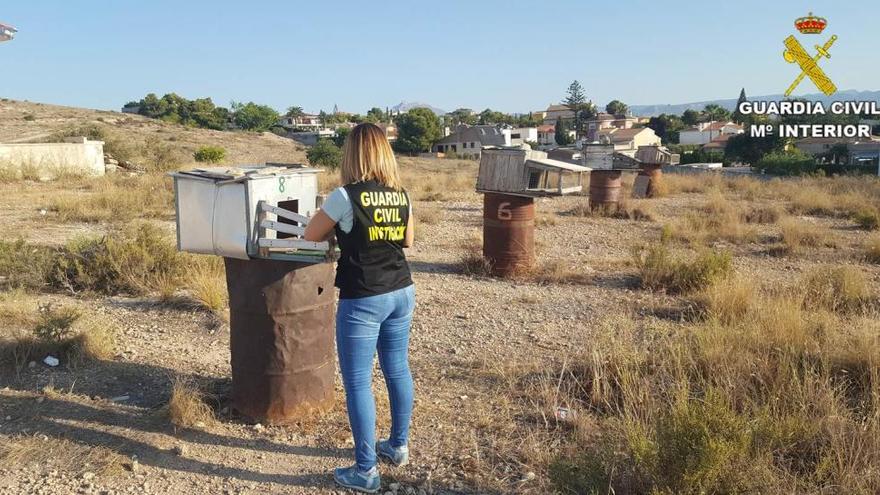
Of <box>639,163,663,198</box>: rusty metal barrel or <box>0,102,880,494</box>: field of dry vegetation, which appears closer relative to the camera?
Answer: <box>0,102,880,494</box>: field of dry vegetation

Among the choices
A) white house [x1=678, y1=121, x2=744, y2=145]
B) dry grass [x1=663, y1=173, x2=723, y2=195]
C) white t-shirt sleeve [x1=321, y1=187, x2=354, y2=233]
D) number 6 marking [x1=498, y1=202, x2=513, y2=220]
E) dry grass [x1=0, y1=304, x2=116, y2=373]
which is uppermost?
white house [x1=678, y1=121, x2=744, y2=145]

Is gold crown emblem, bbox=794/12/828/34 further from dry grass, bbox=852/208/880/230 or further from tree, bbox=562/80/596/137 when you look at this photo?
tree, bbox=562/80/596/137

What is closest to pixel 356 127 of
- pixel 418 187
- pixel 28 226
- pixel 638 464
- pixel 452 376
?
pixel 638 464

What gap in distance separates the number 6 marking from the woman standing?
18.1 feet

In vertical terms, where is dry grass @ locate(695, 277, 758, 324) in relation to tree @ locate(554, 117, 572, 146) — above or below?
below

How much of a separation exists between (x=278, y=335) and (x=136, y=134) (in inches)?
1793

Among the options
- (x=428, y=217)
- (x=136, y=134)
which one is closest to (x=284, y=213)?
(x=428, y=217)

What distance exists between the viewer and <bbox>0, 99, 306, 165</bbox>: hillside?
37.9 metres

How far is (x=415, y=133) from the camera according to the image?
6988 cm

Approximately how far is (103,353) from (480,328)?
3351 mm

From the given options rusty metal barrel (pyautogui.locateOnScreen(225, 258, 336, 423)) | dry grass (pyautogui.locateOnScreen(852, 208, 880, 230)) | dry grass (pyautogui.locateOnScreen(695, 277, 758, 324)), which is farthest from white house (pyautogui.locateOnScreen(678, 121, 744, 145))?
rusty metal barrel (pyautogui.locateOnScreen(225, 258, 336, 423))

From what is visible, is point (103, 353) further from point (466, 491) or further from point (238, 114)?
point (238, 114)

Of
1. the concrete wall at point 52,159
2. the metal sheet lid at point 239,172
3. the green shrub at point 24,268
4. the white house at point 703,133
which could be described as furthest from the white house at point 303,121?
the metal sheet lid at point 239,172

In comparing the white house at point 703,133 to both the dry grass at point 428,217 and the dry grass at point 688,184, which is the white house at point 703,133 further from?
the dry grass at point 428,217
